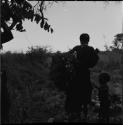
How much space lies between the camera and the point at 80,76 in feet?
27.5

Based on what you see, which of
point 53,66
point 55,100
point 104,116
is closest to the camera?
point 53,66

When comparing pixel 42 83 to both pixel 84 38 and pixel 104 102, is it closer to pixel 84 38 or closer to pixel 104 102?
pixel 104 102

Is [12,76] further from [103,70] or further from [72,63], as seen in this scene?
[72,63]

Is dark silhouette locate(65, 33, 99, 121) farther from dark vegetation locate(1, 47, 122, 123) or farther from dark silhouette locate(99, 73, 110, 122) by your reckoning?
dark silhouette locate(99, 73, 110, 122)

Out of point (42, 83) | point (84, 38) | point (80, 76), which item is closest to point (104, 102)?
point (80, 76)

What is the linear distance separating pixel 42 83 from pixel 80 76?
5.37m

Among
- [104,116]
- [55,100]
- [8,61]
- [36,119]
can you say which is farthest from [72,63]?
[8,61]

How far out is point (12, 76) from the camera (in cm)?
1351

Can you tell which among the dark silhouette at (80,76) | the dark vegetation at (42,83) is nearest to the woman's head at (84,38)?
the dark silhouette at (80,76)

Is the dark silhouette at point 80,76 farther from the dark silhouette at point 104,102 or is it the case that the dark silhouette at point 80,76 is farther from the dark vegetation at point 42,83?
the dark silhouette at point 104,102

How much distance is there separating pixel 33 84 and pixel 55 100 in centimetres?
152

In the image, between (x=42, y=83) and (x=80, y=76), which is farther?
(x=42, y=83)

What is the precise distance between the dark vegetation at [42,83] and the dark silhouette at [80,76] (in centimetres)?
14

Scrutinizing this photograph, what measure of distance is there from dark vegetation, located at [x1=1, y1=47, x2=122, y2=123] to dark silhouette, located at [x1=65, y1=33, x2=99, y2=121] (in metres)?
0.14
